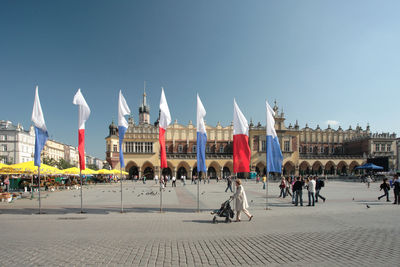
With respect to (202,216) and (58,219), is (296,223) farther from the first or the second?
(58,219)

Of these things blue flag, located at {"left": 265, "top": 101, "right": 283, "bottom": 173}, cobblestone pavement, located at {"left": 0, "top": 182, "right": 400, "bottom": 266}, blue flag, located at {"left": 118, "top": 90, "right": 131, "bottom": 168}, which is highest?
blue flag, located at {"left": 118, "top": 90, "right": 131, "bottom": 168}

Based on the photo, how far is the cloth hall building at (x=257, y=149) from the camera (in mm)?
50938

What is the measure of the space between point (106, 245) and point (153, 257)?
5.66 feet

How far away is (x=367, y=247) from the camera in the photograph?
6.66 metres

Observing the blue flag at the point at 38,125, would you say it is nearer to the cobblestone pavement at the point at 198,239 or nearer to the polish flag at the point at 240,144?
the cobblestone pavement at the point at 198,239

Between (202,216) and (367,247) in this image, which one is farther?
(202,216)

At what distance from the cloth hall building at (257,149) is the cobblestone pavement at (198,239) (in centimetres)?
3964

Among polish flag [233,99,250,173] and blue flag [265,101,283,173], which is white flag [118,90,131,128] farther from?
blue flag [265,101,283,173]

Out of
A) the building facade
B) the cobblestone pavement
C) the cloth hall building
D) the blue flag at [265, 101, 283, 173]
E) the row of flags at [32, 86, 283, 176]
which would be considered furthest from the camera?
the building facade

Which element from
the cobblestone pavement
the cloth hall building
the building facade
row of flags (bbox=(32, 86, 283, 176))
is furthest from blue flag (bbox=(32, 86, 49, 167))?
the building facade

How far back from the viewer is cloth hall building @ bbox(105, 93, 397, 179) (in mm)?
50938

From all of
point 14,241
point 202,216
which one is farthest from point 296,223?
point 14,241

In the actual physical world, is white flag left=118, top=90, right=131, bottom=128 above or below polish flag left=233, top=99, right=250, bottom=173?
above

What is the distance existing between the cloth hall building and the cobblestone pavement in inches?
1561
